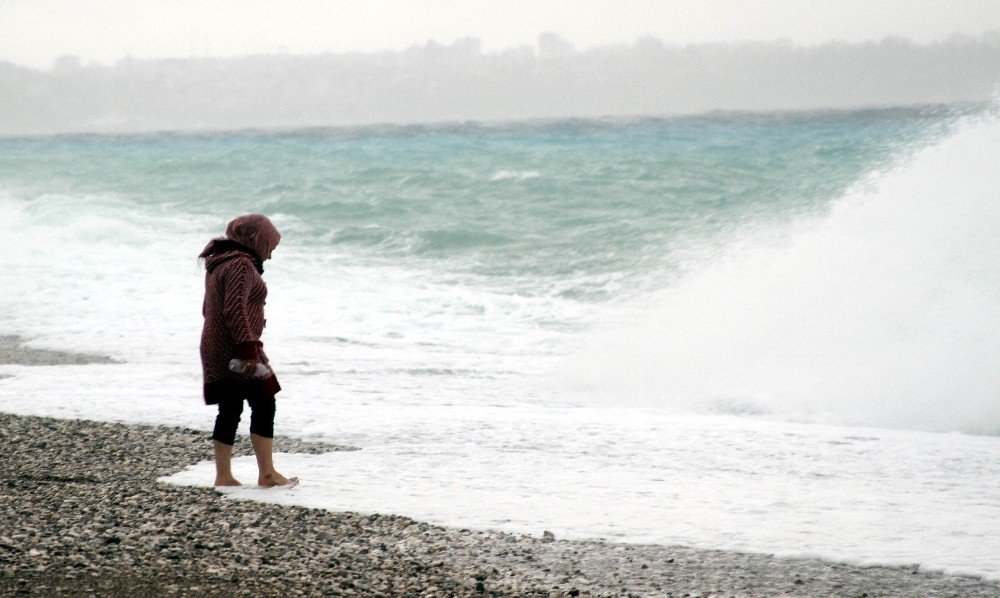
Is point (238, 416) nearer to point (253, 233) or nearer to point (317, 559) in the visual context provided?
point (253, 233)

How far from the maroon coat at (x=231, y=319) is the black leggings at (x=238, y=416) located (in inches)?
2.0

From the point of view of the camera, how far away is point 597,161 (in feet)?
121

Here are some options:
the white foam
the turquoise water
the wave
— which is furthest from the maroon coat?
the white foam

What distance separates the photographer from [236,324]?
534 cm

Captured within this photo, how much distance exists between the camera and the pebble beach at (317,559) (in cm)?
428

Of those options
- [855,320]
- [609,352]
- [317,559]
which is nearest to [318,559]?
[317,559]

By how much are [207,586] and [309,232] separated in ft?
67.7

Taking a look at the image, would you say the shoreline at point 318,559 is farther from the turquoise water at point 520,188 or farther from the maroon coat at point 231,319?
the turquoise water at point 520,188

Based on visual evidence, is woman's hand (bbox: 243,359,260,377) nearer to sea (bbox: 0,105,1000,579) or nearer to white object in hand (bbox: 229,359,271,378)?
white object in hand (bbox: 229,359,271,378)

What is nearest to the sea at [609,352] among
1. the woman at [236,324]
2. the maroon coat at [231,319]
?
the woman at [236,324]

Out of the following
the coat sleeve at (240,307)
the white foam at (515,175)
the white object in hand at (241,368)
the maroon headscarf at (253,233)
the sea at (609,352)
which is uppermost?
the white foam at (515,175)

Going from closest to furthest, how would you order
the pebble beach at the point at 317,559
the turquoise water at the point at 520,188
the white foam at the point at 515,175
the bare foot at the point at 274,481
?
the pebble beach at the point at 317,559, the bare foot at the point at 274,481, the turquoise water at the point at 520,188, the white foam at the point at 515,175

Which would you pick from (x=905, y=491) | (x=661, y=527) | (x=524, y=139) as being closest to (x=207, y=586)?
(x=661, y=527)

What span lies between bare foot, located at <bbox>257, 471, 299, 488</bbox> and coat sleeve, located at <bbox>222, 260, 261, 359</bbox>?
2.43ft
